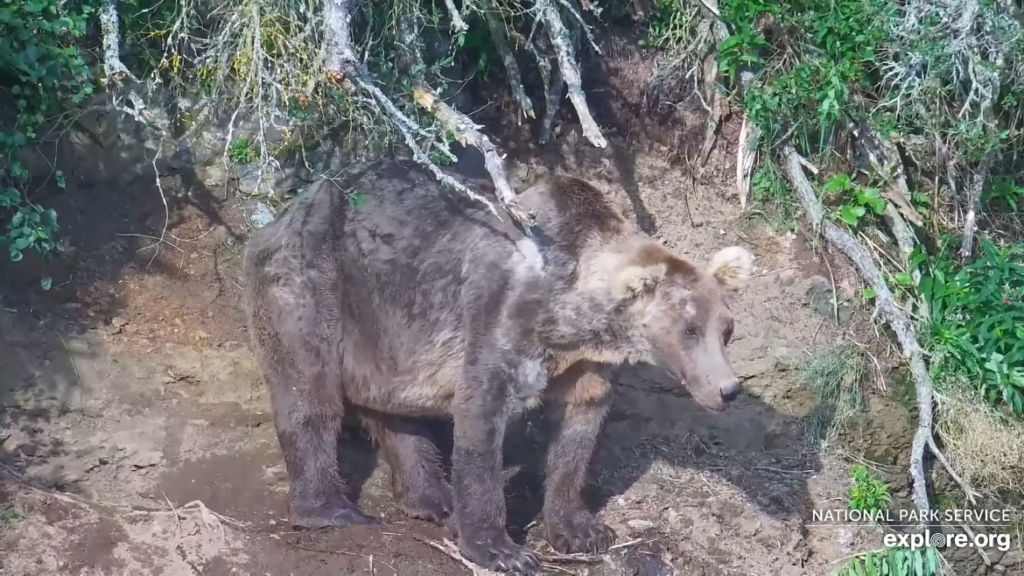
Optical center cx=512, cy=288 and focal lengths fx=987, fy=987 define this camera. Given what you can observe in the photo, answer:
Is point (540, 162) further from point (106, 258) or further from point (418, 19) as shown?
point (106, 258)

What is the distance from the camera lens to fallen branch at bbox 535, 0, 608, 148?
520 centimetres

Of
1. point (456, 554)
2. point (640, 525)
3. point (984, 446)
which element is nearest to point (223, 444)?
point (456, 554)

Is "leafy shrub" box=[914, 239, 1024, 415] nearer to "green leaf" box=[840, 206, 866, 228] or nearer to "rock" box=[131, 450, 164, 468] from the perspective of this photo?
"green leaf" box=[840, 206, 866, 228]

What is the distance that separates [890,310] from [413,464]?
10.9 ft

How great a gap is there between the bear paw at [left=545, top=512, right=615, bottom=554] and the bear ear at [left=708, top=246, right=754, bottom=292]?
150 cm

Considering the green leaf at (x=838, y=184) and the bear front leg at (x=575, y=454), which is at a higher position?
the green leaf at (x=838, y=184)

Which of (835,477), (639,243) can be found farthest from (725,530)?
(639,243)

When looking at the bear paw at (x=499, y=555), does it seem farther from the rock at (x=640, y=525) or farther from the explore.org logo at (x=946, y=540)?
the explore.org logo at (x=946, y=540)

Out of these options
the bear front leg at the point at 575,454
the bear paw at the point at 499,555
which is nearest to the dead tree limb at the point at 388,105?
the bear front leg at the point at 575,454

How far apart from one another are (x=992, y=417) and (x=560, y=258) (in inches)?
124

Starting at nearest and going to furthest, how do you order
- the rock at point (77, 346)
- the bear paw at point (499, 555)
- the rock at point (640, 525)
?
1. the bear paw at point (499, 555)
2. the rock at point (640, 525)
3. the rock at point (77, 346)

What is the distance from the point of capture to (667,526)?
226 inches

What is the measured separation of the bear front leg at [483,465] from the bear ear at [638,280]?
74 cm

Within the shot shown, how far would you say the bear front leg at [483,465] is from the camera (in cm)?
504
